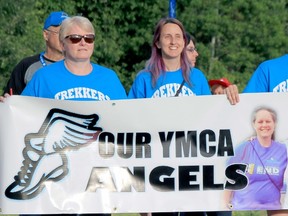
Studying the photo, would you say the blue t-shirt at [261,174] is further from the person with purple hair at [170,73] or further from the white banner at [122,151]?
the person with purple hair at [170,73]

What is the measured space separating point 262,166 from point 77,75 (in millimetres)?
1514

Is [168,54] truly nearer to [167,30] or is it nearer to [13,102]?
[167,30]

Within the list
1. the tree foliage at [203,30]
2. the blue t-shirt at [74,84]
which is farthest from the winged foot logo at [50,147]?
the tree foliage at [203,30]

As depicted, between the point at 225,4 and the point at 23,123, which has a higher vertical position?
the point at 225,4

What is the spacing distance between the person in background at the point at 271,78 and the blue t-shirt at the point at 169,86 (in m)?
0.56

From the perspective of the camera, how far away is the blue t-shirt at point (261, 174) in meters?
7.56

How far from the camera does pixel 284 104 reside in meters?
7.57

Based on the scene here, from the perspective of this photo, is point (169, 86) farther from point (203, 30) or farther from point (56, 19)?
point (203, 30)

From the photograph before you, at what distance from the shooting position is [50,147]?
767cm

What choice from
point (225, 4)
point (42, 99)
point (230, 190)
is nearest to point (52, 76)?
point (42, 99)

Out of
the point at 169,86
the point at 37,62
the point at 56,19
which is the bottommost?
the point at 169,86

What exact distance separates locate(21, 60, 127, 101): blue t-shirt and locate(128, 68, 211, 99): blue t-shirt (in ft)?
1.57

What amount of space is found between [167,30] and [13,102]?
1.41m

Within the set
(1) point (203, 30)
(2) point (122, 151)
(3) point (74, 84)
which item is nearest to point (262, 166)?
(2) point (122, 151)
